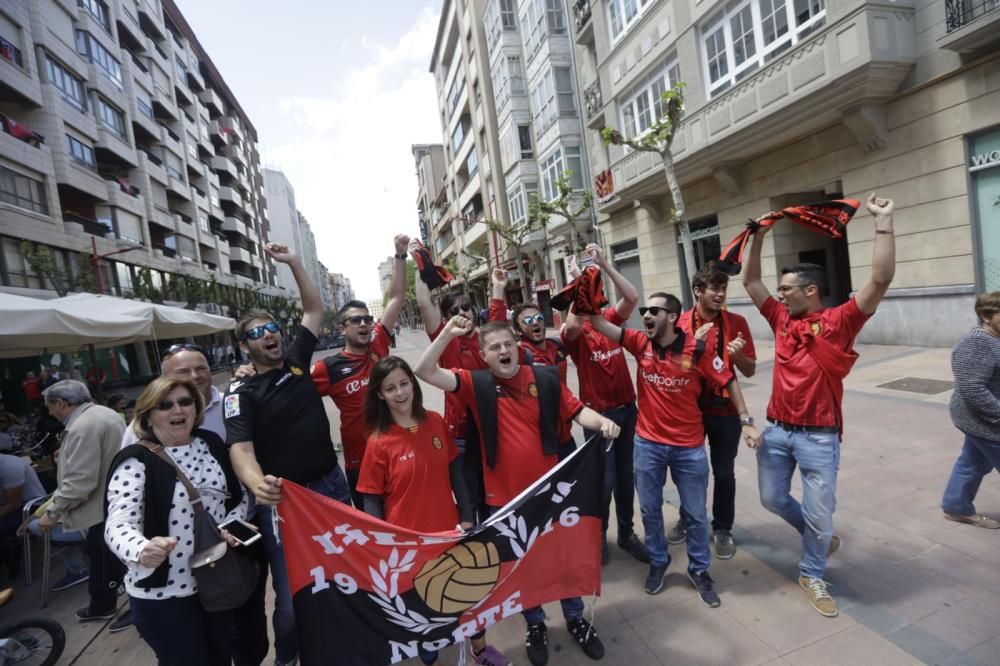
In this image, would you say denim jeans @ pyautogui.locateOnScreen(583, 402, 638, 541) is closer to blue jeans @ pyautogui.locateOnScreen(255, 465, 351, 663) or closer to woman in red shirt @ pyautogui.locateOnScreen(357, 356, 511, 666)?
woman in red shirt @ pyautogui.locateOnScreen(357, 356, 511, 666)

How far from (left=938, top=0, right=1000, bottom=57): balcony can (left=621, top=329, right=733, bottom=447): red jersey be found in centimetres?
951

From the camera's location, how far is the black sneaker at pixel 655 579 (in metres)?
3.36

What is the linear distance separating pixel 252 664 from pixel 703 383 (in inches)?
131

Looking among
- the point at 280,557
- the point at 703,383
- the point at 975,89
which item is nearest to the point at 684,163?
the point at 975,89

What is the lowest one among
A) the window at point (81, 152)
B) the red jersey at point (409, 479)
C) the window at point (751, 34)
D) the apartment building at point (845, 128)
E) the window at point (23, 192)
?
the red jersey at point (409, 479)

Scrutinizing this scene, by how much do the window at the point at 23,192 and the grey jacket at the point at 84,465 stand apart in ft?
72.1

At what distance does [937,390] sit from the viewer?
23.4 feet

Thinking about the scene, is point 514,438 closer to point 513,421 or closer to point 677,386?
point 513,421

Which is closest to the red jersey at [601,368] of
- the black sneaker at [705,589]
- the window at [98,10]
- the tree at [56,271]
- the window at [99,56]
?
the black sneaker at [705,589]

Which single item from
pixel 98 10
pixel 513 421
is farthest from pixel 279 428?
pixel 98 10

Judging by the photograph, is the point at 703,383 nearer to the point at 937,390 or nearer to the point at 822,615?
the point at 822,615

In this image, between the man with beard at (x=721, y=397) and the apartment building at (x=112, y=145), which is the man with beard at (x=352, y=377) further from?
the apartment building at (x=112, y=145)

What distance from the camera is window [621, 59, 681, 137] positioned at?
1487 cm

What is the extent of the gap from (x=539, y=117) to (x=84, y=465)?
77.6 feet
